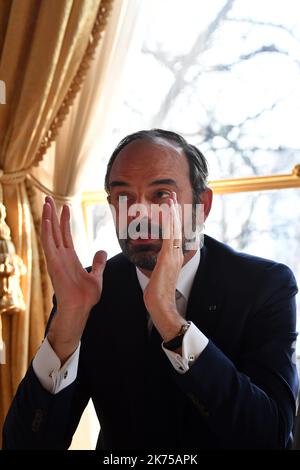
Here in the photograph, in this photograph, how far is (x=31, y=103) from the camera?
265cm

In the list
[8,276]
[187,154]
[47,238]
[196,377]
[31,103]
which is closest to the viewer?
[196,377]

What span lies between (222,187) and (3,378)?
101 cm

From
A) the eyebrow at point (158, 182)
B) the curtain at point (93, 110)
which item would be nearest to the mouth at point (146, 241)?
the eyebrow at point (158, 182)

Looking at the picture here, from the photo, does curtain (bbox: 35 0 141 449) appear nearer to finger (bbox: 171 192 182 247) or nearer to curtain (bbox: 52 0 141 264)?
curtain (bbox: 52 0 141 264)

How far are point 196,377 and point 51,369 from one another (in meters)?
0.28

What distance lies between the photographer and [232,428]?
52.9 inches

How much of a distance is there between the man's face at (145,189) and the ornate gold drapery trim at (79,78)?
118 cm

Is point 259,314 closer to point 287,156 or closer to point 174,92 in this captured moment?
point 287,156

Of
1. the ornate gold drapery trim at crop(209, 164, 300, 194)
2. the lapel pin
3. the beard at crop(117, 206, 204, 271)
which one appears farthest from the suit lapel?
the ornate gold drapery trim at crop(209, 164, 300, 194)

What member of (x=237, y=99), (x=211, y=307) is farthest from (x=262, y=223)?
(x=211, y=307)

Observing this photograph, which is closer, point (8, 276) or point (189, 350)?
point (189, 350)

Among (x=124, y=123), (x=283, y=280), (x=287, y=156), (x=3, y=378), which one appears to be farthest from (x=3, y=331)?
(x=283, y=280)

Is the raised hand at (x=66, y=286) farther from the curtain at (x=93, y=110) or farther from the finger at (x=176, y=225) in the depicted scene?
the curtain at (x=93, y=110)

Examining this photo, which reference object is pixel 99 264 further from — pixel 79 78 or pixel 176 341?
pixel 79 78
